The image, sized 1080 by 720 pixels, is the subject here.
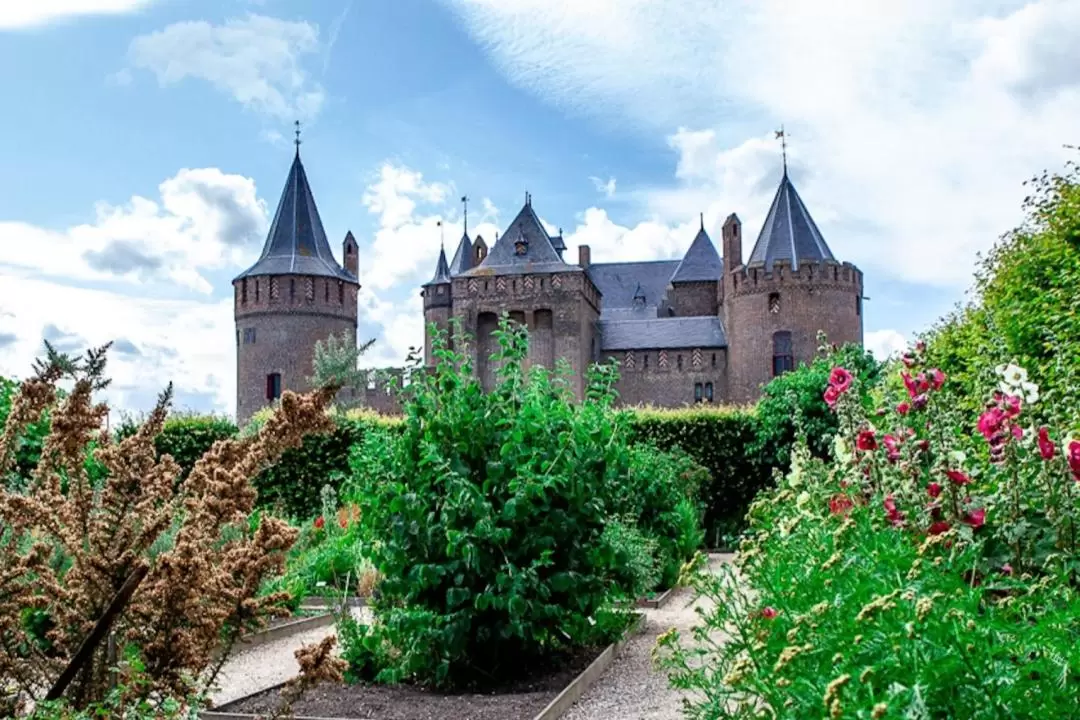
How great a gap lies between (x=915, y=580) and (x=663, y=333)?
4021 centimetres

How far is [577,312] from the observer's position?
41125 mm

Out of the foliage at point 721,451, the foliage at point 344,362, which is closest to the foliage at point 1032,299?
the foliage at point 721,451

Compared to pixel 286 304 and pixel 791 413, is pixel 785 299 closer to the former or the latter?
pixel 286 304

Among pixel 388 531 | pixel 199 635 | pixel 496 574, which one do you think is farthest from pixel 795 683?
pixel 388 531

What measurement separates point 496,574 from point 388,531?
663 millimetres

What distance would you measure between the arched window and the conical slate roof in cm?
1655

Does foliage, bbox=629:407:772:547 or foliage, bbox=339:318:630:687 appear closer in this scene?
foliage, bbox=339:318:630:687

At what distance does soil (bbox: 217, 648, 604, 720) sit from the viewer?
4.53m

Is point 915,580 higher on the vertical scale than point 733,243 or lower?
lower

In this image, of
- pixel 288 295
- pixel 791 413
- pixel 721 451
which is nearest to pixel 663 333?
pixel 288 295

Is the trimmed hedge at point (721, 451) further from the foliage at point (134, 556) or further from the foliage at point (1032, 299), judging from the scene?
the foliage at point (134, 556)

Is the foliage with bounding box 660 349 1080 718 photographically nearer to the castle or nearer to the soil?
the soil

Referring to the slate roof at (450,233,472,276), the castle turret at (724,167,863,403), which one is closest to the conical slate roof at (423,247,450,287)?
the slate roof at (450,233,472,276)

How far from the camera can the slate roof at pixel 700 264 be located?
46469 mm
